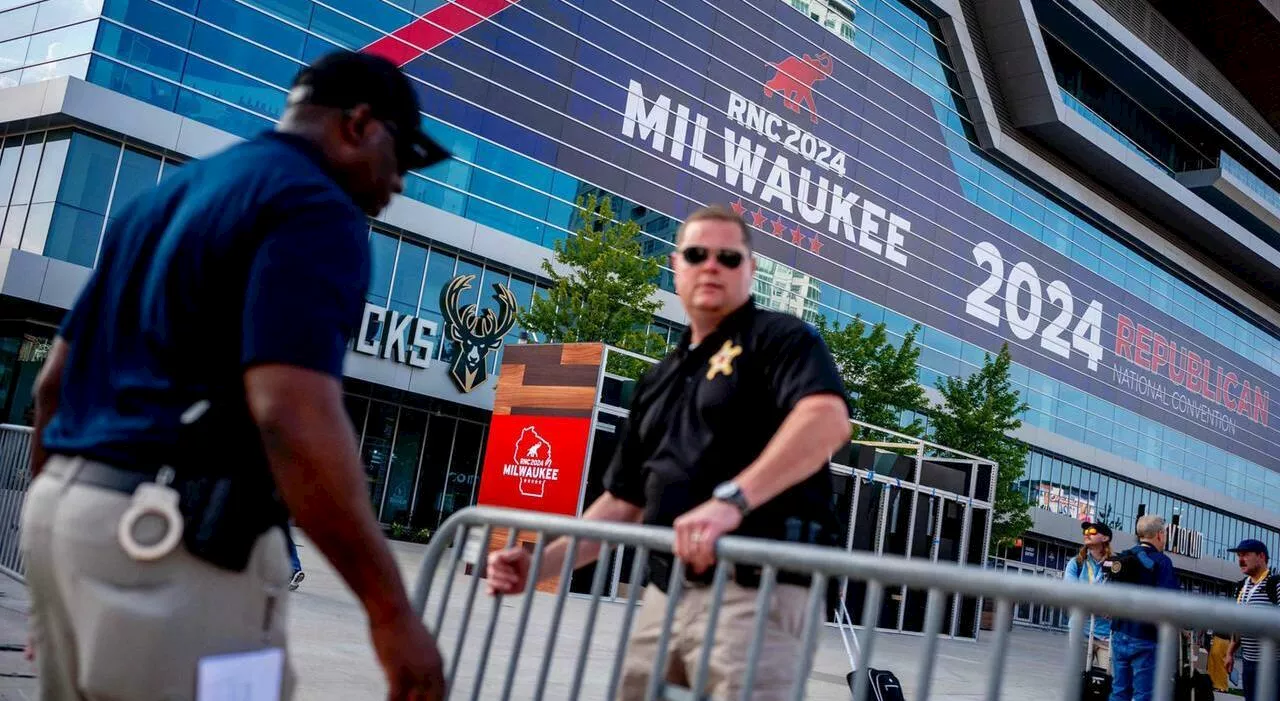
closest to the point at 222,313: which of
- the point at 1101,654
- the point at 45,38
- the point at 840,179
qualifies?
the point at 1101,654

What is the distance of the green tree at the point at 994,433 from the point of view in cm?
2748

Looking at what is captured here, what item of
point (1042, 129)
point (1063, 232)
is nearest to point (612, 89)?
point (1042, 129)

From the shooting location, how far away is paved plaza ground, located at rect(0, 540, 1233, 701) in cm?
349

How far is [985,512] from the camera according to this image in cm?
1730

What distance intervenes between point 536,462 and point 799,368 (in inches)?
A: 433

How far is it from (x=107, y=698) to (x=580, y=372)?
37.9 feet

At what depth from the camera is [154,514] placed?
4.86 feet

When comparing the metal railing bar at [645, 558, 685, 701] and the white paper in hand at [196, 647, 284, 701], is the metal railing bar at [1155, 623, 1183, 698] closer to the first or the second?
the metal railing bar at [645, 558, 685, 701]

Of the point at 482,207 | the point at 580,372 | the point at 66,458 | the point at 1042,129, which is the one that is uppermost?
the point at 1042,129

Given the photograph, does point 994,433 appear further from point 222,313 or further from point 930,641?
point 222,313

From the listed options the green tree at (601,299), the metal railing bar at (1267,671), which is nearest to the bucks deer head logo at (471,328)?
the green tree at (601,299)

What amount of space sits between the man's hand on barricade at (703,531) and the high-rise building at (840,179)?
371 inches

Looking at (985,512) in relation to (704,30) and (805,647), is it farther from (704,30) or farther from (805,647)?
(704,30)

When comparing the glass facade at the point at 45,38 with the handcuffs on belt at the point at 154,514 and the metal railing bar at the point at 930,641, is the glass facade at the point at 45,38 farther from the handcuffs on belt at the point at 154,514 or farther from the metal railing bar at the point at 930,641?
the metal railing bar at the point at 930,641
